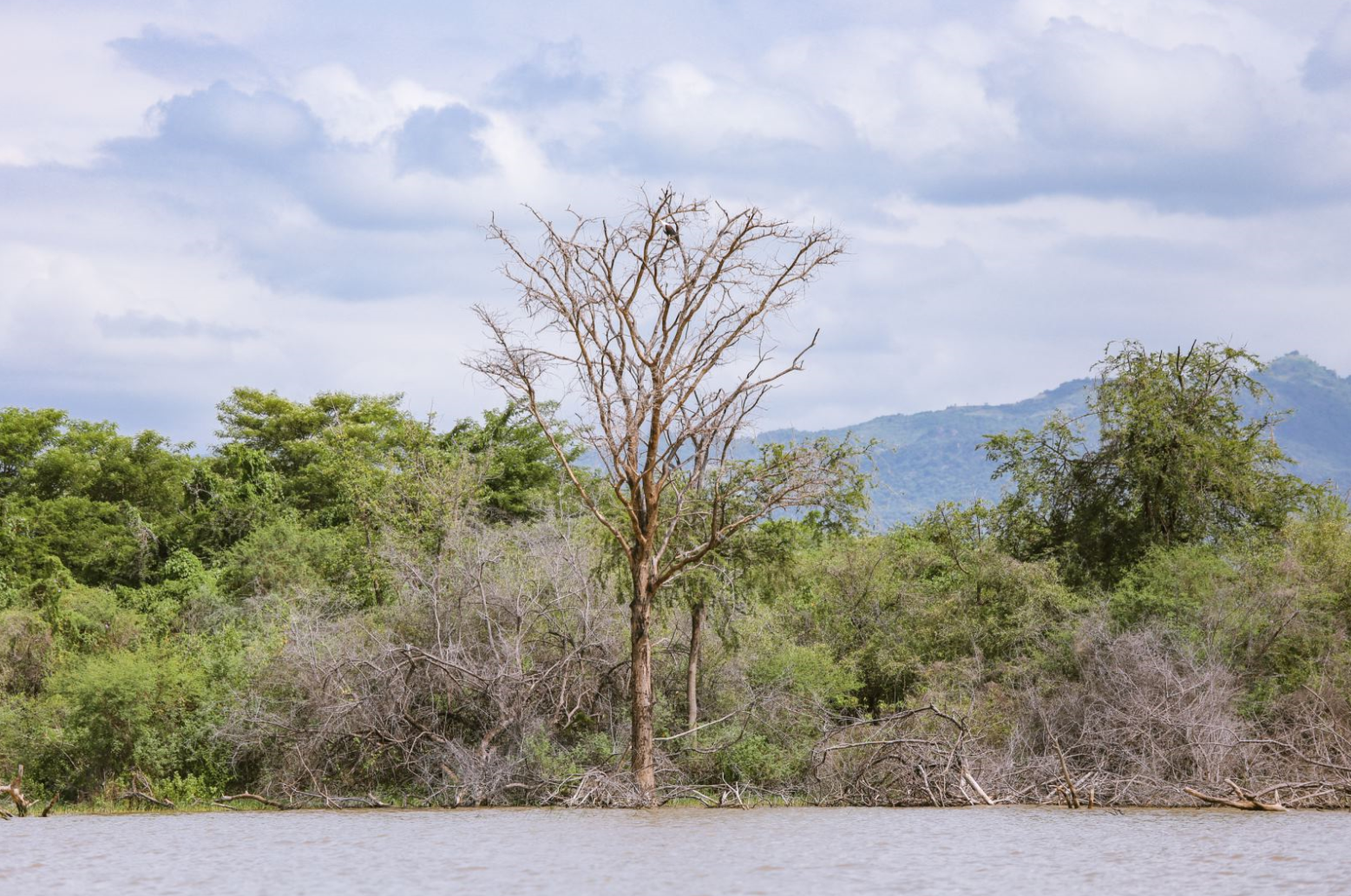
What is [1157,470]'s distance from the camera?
31828 mm

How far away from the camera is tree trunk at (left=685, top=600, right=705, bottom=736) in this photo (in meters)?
26.8

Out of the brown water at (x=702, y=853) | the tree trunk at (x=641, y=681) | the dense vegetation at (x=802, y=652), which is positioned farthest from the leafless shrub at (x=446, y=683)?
the brown water at (x=702, y=853)

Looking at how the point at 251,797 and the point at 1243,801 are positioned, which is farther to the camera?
the point at 251,797

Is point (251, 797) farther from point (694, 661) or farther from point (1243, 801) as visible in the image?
point (1243, 801)

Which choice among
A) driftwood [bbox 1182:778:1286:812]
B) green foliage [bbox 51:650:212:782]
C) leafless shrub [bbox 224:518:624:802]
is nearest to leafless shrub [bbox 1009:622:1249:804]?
driftwood [bbox 1182:778:1286:812]

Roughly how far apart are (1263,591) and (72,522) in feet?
120

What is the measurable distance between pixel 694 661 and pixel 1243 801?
10.4 meters

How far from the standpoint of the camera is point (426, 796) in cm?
2523

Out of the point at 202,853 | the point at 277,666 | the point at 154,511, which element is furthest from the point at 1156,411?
the point at 154,511

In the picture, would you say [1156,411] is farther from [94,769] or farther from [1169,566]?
[94,769]

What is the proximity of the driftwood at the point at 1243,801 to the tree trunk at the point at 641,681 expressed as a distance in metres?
8.96

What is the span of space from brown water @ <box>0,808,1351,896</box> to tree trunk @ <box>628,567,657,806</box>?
71.3 inches

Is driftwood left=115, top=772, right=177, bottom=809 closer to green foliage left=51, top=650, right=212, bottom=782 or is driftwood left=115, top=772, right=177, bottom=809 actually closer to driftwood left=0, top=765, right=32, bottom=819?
green foliage left=51, top=650, right=212, bottom=782

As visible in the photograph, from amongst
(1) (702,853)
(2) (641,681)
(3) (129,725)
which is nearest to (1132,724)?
(2) (641,681)
